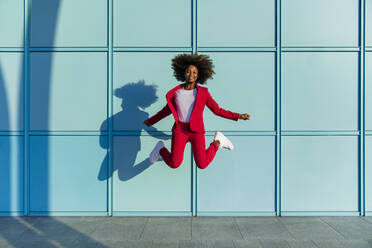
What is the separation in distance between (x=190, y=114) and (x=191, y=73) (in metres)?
0.61

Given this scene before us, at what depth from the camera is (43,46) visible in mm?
4844

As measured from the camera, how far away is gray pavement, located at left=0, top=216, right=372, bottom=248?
367cm

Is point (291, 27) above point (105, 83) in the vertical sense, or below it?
above

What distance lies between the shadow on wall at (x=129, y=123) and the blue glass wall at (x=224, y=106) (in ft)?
0.06

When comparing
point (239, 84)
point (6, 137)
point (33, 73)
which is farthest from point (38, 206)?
point (239, 84)

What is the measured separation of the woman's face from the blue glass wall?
722 millimetres

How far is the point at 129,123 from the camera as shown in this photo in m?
4.82

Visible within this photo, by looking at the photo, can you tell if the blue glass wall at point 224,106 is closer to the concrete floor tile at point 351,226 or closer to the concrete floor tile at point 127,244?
the concrete floor tile at point 351,226

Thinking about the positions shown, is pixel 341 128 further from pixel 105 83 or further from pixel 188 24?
pixel 105 83

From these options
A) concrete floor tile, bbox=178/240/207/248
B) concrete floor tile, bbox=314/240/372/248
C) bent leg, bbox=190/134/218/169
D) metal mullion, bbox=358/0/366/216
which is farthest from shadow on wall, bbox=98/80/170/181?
metal mullion, bbox=358/0/366/216

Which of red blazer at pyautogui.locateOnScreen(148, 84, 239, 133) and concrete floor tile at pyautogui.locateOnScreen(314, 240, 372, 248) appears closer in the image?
concrete floor tile at pyautogui.locateOnScreen(314, 240, 372, 248)

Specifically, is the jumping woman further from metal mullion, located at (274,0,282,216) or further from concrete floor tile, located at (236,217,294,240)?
concrete floor tile, located at (236,217,294,240)

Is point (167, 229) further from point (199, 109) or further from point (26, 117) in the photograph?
point (26, 117)

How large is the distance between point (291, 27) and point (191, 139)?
2.67m
